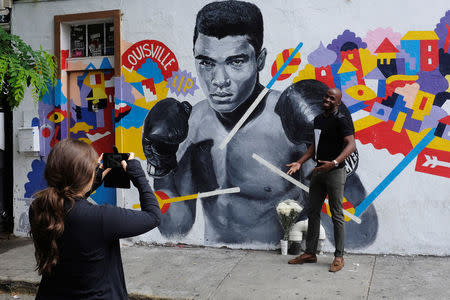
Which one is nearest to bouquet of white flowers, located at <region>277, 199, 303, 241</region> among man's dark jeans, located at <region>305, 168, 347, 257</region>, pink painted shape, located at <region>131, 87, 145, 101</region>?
man's dark jeans, located at <region>305, 168, 347, 257</region>

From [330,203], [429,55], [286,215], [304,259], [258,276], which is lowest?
[258,276]

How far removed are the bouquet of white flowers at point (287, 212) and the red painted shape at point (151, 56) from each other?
2349 millimetres

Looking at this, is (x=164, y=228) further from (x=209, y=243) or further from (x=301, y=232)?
(x=301, y=232)

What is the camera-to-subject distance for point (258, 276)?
203 inches

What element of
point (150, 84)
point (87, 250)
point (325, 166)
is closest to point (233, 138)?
point (150, 84)

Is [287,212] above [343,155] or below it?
below

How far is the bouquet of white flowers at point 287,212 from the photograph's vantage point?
5750mm

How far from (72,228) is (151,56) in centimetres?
473

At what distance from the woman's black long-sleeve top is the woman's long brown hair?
0.13 ft

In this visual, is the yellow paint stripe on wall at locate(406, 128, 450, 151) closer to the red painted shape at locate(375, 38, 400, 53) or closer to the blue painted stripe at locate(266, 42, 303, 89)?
the red painted shape at locate(375, 38, 400, 53)

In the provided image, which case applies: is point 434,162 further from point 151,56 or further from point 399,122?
point 151,56

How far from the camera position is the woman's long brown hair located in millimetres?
2088

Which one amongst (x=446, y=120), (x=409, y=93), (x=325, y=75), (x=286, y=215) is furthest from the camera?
(x=325, y=75)

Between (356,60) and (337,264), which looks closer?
(337,264)
